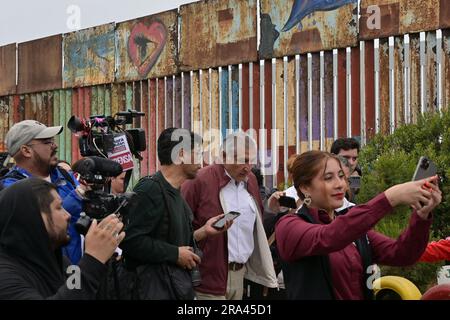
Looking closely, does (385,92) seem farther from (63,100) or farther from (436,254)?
(63,100)

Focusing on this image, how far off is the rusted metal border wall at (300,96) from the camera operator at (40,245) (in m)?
5.82

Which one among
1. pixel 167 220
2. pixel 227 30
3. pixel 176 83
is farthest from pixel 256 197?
pixel 176 83

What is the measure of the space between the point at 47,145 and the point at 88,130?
468mm

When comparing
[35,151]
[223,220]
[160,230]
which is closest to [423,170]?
[160,230]

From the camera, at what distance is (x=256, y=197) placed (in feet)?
18.4

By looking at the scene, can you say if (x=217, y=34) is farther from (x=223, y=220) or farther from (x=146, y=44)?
(x=223, y=220)

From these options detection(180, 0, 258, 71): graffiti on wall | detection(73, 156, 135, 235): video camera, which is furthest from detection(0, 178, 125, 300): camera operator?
detection(180, 0, 258, 71): graffiti on wall

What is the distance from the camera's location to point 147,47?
1282cm

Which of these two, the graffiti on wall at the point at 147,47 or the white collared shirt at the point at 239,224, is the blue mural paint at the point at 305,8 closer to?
the graffiti on wall at the point at 147,47

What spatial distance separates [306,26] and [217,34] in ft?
5.51

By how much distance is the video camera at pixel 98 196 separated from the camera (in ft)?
10.9

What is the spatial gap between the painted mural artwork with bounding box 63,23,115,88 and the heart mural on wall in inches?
21.7

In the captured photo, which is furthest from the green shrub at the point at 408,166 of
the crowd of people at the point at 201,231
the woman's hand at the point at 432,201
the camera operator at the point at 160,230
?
the woman's hand at the point at 432,201

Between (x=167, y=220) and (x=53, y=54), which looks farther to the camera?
(x=53, y=54)
